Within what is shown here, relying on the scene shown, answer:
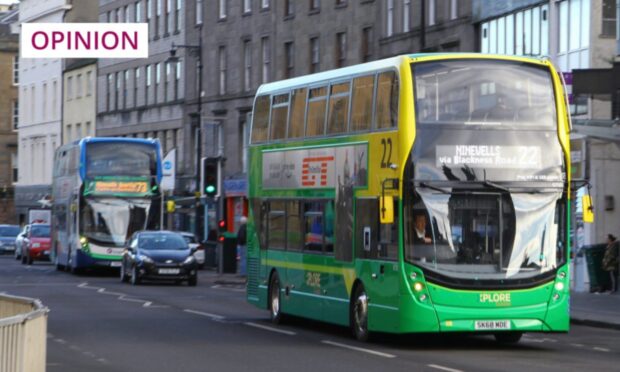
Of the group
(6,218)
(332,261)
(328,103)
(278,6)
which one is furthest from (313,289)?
(6,218)

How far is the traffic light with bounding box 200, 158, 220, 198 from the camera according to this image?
44688 mm

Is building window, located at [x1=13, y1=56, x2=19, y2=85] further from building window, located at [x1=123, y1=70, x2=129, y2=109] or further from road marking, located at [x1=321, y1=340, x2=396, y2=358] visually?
road marking, located at [x1=321, y1=340, x2=396, y2=358]

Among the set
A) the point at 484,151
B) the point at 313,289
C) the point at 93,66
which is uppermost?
the point at 93,66

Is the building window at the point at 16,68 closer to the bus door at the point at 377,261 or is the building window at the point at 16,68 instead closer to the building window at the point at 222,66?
the building window at the point at 222,66

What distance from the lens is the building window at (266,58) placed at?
71.4 metres

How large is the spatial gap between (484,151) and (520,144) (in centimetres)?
50

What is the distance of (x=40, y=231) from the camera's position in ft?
239

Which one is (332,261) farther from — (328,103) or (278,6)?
(278,6)

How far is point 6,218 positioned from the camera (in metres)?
119

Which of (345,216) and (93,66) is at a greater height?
(93,66)

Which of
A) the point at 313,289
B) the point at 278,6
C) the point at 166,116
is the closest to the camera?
the point at 313,289

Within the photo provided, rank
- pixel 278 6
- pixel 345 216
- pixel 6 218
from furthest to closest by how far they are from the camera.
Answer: pixel 6 218
pixel 278 6
pixel 345 216

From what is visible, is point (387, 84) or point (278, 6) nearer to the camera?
point (387, 84)

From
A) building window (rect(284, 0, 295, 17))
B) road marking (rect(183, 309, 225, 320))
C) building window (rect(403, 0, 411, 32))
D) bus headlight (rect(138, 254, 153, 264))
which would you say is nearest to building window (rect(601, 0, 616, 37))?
→ bus headlight (rect(138, 254, 153, 264))
